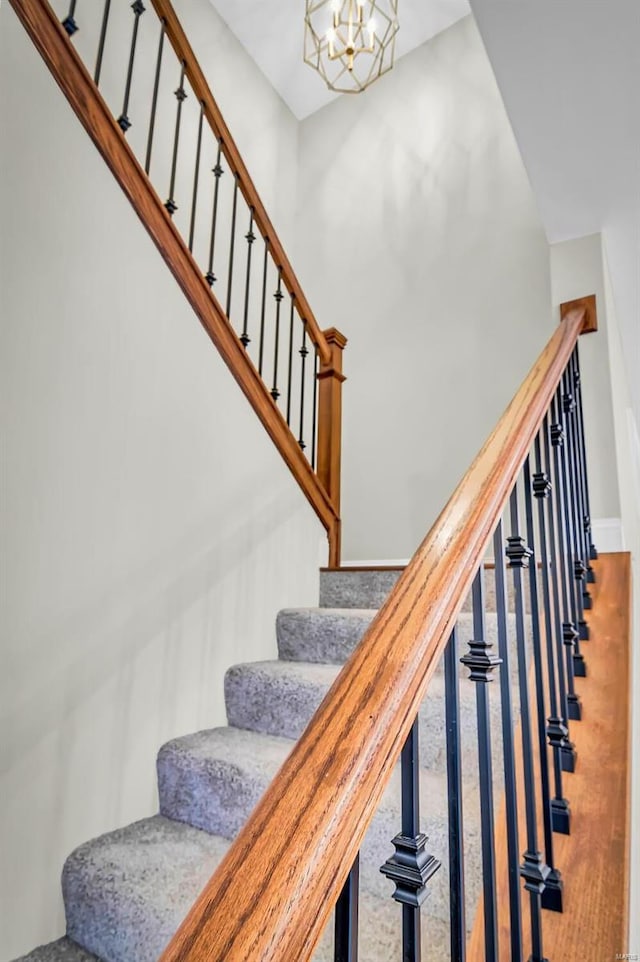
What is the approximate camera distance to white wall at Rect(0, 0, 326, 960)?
4.64 ft

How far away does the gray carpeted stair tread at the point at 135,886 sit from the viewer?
46.2 inches

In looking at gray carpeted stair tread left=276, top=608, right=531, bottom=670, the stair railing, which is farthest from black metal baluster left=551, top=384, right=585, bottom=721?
the stair railing

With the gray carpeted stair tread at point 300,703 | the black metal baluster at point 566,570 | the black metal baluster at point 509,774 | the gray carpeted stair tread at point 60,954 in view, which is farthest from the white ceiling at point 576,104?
the gray carpeted stair tread at point 60,954

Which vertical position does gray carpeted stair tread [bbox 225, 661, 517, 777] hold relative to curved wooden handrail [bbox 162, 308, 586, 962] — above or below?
below

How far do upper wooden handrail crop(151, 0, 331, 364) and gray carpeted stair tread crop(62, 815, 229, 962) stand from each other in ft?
6.39

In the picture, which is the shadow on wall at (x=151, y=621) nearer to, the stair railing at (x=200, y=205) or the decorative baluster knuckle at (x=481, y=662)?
the stair railing at (x=200, y=205)

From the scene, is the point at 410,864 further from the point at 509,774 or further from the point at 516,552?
the point at 516,552

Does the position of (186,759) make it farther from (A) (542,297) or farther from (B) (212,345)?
(A) (542,297)

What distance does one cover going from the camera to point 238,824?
1.44m

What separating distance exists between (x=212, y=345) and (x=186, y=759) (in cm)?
136

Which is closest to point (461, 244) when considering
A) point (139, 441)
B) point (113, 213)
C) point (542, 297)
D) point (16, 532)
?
point (542, 297)

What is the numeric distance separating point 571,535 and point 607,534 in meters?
0.96

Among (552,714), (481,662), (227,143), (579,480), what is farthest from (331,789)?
(227,143)

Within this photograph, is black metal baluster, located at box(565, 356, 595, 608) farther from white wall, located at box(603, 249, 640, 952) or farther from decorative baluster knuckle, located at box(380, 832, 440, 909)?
decorative baluster knuckle, located at box(380, 832, 440, 909)
